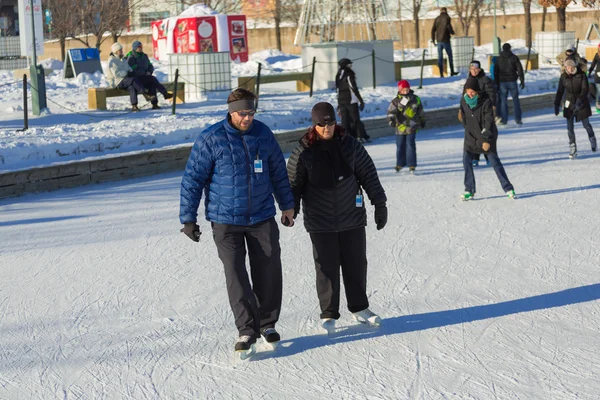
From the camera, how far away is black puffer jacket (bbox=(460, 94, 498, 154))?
1062 cm

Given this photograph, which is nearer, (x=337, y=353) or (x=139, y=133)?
(x=337, y=353)

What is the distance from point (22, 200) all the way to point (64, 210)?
0.94m

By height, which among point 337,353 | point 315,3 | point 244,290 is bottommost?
point 337,353

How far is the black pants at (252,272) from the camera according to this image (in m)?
5.64

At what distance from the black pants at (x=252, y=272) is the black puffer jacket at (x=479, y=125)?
5.34 m

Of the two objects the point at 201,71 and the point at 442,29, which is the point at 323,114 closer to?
the point at 201,71

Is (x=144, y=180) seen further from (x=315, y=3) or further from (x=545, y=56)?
(x=545, y=56)

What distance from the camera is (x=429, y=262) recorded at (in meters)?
8.13

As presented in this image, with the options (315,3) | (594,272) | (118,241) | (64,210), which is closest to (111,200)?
(64,210)

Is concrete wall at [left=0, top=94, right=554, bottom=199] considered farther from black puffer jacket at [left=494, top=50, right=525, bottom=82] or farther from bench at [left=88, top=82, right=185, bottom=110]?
black puffer jacket at [left=494, top=50, right=525, bottom=82]

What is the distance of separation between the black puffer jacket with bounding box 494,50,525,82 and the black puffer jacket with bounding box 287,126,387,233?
504 inches

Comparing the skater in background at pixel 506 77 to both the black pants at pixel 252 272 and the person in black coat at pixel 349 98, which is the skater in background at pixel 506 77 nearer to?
the person in black coat at pixel 349 98

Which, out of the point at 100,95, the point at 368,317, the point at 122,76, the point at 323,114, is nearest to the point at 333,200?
the point at 323,114

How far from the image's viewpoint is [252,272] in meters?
5.81
